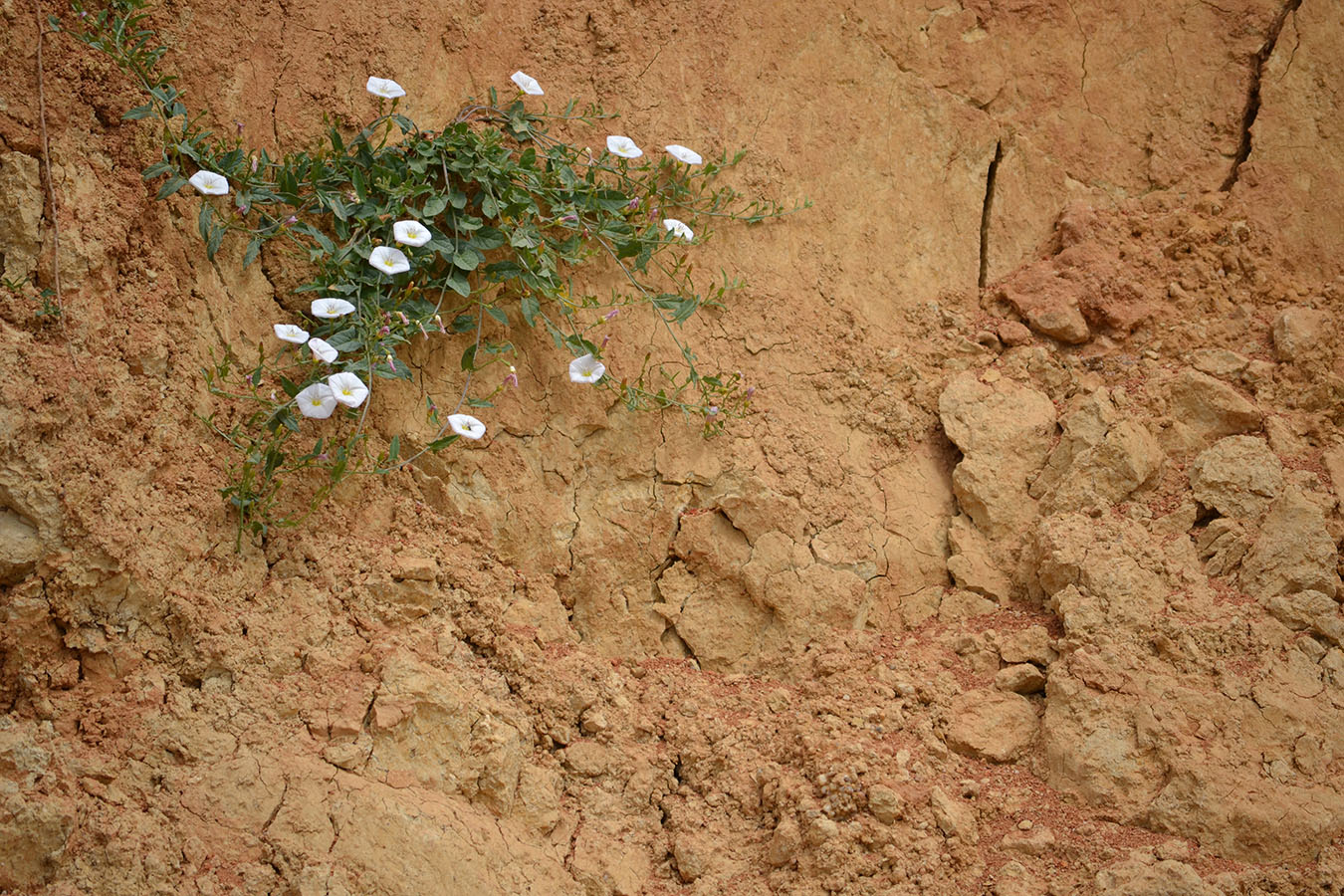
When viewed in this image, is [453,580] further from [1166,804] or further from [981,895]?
[1166,804]

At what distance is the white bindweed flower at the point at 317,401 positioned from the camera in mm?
2879

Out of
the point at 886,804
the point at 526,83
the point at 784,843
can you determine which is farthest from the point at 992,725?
the point at 526,83

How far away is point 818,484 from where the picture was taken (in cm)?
349

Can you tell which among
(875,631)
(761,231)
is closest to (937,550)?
(875,631)

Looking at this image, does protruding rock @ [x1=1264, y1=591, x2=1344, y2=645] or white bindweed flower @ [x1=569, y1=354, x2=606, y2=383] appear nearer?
protruding rock @ [x1=1264, y1=591, x2=1344, y2=645]

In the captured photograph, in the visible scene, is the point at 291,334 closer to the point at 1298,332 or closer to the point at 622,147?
the point at 622,147

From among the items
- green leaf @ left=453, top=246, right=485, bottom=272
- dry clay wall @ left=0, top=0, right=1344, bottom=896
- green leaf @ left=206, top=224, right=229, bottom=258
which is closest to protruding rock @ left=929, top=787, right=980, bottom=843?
dry clay wall @ left=0, top=0, right=1344, bottom=896

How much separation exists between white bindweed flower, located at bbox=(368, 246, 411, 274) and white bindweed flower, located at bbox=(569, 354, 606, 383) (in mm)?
557

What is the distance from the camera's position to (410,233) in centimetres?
306

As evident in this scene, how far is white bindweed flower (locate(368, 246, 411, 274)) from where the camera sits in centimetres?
301

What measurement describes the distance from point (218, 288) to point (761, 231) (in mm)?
1730

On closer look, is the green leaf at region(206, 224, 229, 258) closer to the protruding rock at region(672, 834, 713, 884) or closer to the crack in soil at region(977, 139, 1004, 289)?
the protruding rock at region(672, 834, 713, 884)

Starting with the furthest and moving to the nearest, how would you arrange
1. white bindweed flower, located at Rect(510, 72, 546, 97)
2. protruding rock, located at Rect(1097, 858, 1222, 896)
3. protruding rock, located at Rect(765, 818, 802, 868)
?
white bindweed flower, located at Rect(510, 72, 546, 97) < protruding rock, located at Rect(765, 818, 802, 868) < protruding rock, located at Rect(1097, 858, 1222, 896)

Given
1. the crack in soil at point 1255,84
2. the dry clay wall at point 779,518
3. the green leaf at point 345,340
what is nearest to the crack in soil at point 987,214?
the dry clay wall at point 779,518
